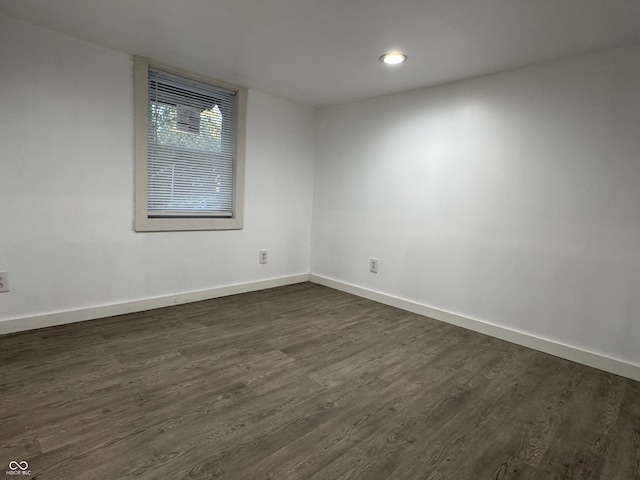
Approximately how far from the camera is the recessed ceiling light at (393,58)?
2514mm

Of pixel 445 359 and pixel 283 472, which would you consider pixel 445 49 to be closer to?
pixel 445 359

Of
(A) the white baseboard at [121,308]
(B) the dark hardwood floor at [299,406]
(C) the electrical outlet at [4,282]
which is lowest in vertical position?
(B) the dark hardwood floor at [299,406]

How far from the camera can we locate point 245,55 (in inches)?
106

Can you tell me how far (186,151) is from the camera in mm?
3211

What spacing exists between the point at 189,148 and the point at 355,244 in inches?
77.7

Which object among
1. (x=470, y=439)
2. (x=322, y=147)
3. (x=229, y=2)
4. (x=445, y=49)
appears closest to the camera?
(x=470, y=439)

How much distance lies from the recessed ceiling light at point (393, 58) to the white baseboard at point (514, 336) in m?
2.14

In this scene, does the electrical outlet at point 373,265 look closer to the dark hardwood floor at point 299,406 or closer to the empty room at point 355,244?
the empty room at point 355,244

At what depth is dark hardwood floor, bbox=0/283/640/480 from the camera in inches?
55.9

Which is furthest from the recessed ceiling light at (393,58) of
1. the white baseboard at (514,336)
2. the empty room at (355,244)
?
the white baseboard at (514,336)

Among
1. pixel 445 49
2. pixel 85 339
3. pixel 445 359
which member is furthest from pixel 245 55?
pixel 445 359

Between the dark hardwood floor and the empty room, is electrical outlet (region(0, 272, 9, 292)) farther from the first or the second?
the dark hardwood floor

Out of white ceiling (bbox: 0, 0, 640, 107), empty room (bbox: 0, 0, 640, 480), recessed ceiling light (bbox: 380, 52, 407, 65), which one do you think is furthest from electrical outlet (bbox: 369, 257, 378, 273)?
recessed ceiling light (bbox: 380, 52, 407, 65)

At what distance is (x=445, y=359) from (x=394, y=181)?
1806 millimetres
